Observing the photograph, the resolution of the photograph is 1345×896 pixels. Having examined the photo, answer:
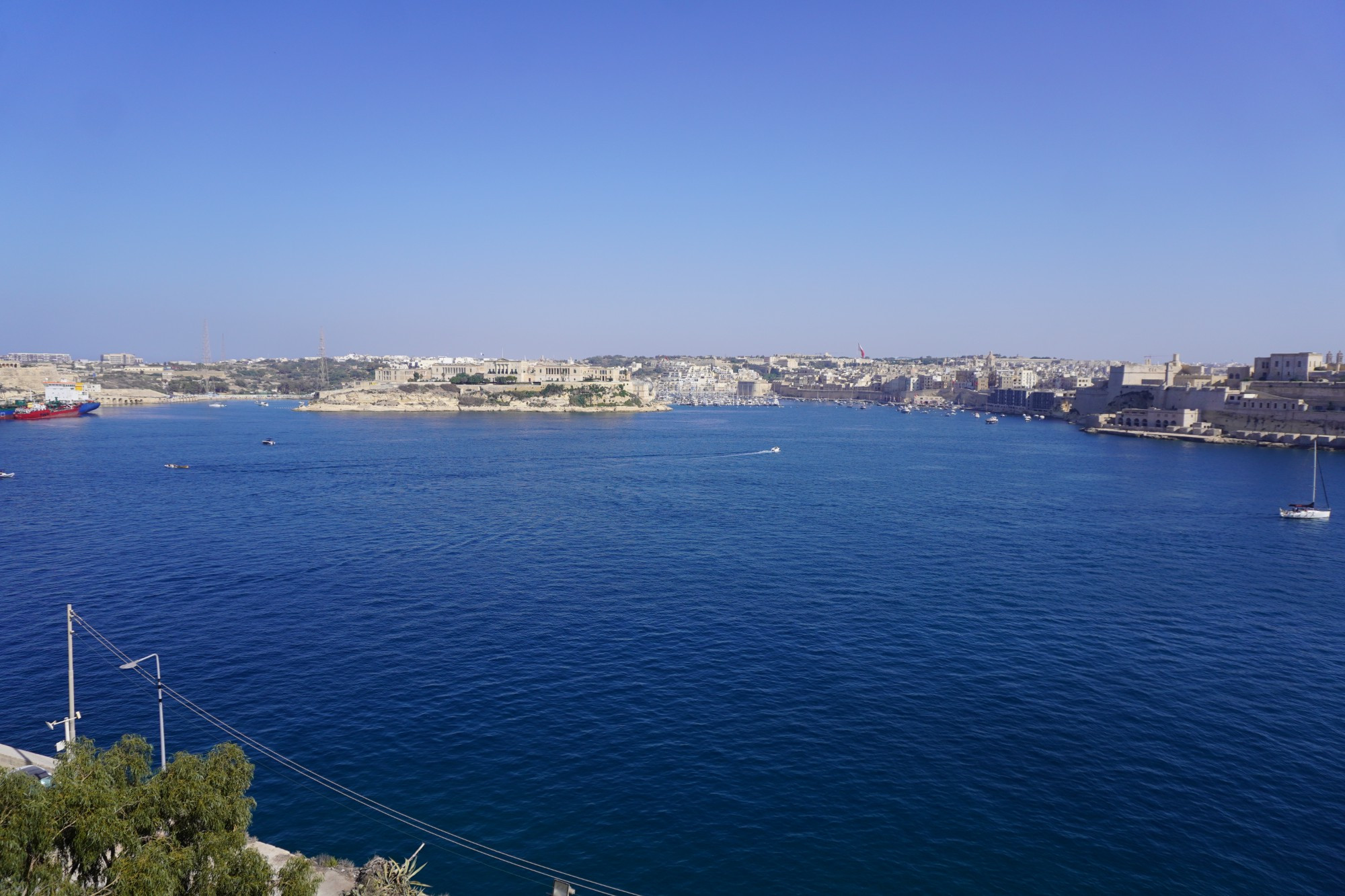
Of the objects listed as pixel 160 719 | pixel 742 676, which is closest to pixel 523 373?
pixel 742 676

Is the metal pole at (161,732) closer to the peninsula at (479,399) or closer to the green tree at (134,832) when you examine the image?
the green tree at (134,832)

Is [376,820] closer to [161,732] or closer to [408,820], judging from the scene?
[408,820]

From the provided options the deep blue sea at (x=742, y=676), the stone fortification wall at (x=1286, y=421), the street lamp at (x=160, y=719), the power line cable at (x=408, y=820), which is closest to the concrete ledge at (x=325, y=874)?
the deep blue sea at (x=742, y=676)

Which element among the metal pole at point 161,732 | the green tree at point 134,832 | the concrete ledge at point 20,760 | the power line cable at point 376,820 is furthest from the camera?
the concrete ledge at point 20,760

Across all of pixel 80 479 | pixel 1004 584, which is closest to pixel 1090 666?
pixel 1004 584

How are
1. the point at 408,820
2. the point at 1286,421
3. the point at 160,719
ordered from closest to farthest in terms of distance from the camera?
the point at 160,719
the point at 408,820
the point at 1286,421

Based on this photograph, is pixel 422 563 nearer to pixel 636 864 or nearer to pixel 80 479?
pixel 636 864
